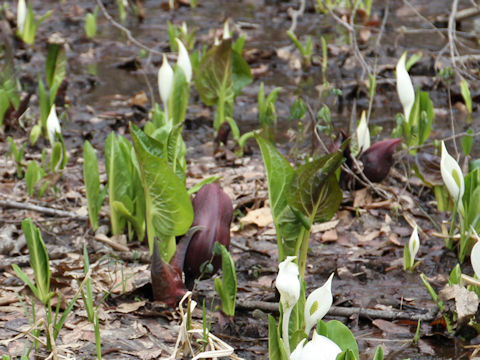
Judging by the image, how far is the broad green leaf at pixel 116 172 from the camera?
2.76 metres

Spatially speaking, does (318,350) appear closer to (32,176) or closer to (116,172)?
(116,172)

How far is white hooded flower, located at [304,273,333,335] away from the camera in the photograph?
1840 mm

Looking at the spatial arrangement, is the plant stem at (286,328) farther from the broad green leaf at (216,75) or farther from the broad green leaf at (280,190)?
the broad green leaf at (216,75)

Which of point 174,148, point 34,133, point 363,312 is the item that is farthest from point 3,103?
point 363,312

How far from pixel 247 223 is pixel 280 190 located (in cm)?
85

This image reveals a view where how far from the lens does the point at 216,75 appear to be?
161 inches

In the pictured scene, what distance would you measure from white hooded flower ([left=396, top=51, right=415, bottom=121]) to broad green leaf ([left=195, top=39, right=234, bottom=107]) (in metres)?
0.98

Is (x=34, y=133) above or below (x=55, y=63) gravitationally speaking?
below

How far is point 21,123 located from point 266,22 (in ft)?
12.2

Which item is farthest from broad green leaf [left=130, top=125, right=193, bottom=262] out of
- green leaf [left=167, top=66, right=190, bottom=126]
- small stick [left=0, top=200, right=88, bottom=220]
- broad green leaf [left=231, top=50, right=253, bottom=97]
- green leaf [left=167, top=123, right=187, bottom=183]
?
broad green leaf [left=231, top=50, right=253, bottom=97]

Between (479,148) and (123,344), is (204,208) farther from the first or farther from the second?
(479,148)

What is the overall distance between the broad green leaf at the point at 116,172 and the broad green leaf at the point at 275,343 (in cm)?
115

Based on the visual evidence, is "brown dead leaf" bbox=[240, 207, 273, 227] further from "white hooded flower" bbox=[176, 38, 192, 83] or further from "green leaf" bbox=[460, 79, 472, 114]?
"green leaf" bbox=[460, 79, 472, 114]

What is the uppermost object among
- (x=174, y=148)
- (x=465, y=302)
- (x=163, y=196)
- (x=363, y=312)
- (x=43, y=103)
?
(x=174, y=148)
